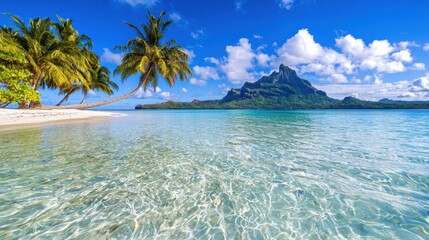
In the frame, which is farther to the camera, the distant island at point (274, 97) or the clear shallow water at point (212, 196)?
the distant island at point (274, 97)

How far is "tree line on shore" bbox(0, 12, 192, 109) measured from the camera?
608 inches

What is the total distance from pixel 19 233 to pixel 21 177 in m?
2.38

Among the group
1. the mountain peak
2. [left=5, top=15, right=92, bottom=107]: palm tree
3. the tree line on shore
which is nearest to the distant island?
the mountain peak

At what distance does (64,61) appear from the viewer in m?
19.5

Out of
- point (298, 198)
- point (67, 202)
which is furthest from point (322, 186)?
point (67, 202)

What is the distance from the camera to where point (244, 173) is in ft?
14.6

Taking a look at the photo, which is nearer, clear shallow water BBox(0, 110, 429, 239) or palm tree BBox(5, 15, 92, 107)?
clear shallow water BBox(0, 110, 429, 239)

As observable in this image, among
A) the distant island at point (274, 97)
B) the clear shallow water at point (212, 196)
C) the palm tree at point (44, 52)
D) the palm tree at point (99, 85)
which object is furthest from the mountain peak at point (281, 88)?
the clear shallow water at point (212, 196)

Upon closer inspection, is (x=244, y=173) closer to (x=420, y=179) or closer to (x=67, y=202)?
(x=67, y=202)

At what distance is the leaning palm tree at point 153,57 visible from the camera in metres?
22.4

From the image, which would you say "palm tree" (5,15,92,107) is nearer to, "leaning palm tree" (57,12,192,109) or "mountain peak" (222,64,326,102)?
"leaning palm tree" (57,12,192,109)

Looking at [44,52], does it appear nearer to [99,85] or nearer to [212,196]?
[99,85]

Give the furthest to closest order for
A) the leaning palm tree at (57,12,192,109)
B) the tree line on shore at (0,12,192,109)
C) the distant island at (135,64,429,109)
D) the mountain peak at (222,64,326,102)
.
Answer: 1. the mountain peak at (222,64,326,102)
2. the distant island at (135,64,429,109)
3. the leaning palm tree at (57,12,192,109)
4. the tree line on shore at (0,12,192,109)

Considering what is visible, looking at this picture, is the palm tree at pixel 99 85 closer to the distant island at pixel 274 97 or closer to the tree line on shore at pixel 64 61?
the tree line on shore at pixel 64 61
